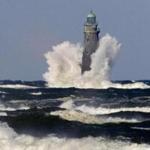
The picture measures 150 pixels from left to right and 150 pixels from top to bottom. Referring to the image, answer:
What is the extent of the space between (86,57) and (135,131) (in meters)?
61.7

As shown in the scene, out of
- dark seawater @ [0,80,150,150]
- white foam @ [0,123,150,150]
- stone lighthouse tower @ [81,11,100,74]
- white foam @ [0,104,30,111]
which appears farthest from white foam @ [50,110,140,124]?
stone lighthouse tower @ [81,11,100,74]

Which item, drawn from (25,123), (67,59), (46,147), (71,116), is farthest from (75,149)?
(67,59)

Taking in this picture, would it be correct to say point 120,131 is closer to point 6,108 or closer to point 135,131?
point 135,131

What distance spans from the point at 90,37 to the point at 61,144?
66.1 m

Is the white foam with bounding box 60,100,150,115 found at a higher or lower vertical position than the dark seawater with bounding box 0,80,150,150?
higher

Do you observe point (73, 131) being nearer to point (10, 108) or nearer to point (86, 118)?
point (86, 118)

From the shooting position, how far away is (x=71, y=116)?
4591cm

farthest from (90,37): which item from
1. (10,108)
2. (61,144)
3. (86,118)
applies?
(61,144)

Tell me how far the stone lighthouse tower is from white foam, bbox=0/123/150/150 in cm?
6339

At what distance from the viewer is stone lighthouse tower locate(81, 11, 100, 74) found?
324ft

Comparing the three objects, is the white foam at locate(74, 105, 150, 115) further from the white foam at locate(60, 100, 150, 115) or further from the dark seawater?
the dark seawater

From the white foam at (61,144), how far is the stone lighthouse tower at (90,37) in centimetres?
6339

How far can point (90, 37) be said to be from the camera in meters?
Answer: 99.3

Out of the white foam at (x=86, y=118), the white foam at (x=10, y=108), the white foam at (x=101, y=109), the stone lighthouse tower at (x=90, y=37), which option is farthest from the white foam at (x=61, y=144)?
the stone lighthouse tower at (x=90, y=37)
